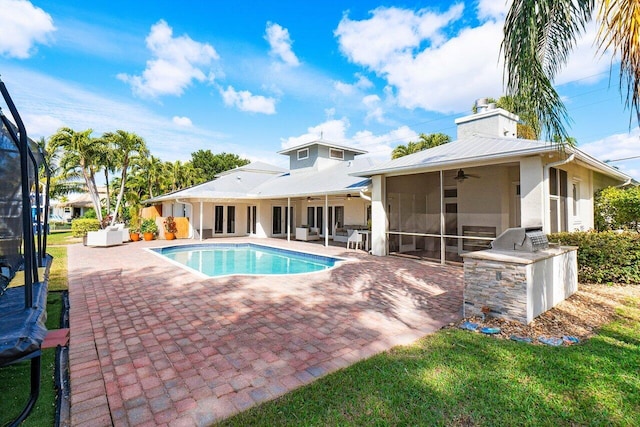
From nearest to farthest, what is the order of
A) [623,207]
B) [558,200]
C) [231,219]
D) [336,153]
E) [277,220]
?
[558,200] → [623,207] → [231,219] → [277,220] → [336,153]

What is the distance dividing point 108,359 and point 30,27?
11.5 meters

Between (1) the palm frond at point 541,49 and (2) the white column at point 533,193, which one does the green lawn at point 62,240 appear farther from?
(2) the white column at point 533,193

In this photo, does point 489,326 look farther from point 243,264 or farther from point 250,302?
point 243,264

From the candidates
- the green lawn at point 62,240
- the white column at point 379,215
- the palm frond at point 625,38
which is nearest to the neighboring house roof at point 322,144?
the white column at point 379,215

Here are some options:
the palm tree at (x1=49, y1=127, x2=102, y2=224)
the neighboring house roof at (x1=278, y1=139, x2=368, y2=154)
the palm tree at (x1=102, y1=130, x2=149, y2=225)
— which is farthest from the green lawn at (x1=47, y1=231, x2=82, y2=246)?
the neighboring house roof at (x1=278, y1=139, x2=368, y2=154)

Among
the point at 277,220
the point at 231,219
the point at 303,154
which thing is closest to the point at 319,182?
the point at 303,154

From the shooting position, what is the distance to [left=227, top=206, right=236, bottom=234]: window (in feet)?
72.7

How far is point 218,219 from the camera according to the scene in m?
21.8

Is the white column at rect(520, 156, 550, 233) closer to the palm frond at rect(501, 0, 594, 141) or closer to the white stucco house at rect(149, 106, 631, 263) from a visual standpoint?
the white stucco house at rect(149, 106, 631, 263)

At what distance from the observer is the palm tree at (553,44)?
3.73 metres

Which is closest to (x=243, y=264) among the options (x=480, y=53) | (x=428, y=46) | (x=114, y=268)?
(x=114, y=268)

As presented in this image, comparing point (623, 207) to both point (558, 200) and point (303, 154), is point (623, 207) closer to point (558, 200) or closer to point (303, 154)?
point (558, 200)

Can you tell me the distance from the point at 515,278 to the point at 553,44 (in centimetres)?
373

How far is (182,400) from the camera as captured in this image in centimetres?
308
